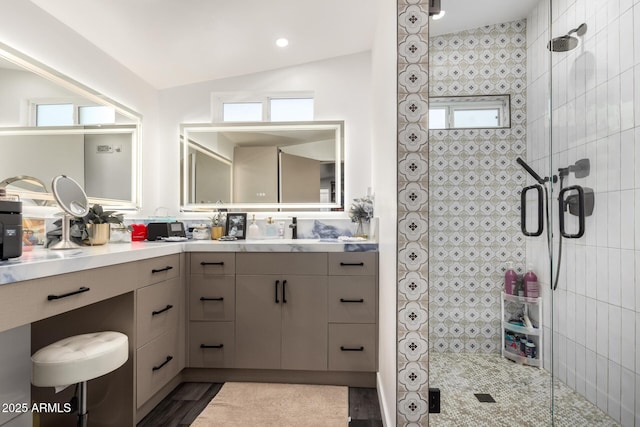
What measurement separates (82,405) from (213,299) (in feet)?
2.88

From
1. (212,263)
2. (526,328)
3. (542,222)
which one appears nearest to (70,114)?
(212,263)

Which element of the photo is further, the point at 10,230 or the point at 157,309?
the point at 157,309

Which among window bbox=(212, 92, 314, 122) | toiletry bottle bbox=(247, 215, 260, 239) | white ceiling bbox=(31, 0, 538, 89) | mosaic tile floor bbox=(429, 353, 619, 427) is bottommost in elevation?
mosaic tile floor bbox=(429, 353, 619, 427)

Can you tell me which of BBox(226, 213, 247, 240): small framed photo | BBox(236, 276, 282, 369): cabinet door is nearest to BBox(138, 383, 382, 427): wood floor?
BBox(236, 276, 282, 369): cabinet door

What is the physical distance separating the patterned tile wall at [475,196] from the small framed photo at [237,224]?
149 cm

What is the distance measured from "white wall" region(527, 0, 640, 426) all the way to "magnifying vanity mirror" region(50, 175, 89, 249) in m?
2.71

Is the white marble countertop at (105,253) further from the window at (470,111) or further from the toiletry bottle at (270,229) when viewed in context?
the window at (470,111)

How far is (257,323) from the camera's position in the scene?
2.14 metres

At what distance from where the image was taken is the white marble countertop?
1.08m

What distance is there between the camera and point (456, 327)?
2.31 m

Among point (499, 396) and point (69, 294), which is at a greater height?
point (69, 294)

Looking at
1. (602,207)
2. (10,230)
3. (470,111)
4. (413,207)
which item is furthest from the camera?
(470,111)

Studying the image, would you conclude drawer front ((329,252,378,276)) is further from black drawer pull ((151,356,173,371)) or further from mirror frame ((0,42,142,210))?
mirror frame ((0,42,142,210))

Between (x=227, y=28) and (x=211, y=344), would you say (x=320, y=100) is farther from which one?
(x=211, y=344)
